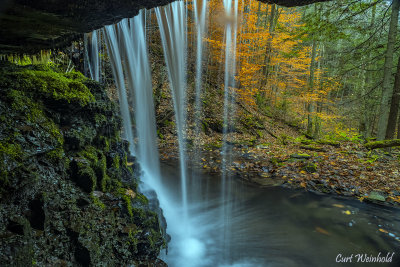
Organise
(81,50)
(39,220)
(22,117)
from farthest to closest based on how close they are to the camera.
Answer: (81,50), (22,117), (39,220)

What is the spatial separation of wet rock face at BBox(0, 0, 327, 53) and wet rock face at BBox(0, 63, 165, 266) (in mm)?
431

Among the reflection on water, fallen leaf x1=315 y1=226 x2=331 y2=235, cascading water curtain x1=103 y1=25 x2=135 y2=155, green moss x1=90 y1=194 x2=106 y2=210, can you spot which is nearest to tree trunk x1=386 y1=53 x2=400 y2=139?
the reflection on water

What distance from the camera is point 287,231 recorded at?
186 inches

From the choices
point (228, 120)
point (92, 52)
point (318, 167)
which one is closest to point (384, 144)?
point (318, 167)

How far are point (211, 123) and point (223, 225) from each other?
7792mm

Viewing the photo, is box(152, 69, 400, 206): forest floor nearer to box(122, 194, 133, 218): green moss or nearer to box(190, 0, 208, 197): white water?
box(190, 0, 208, 197): white water

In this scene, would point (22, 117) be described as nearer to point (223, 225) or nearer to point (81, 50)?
point (223, 225)

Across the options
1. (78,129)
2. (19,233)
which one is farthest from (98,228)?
(78,129)

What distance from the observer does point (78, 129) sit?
118 inches

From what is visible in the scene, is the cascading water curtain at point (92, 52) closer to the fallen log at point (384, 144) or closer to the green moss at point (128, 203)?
the green moss at point (128, 203)

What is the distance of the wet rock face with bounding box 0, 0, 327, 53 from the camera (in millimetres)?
2096

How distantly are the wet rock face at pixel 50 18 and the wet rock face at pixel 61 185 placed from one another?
0.43 metres

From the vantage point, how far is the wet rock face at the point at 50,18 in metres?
2.10

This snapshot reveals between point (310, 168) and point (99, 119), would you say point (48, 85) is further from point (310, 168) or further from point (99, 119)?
point (310, 168)
